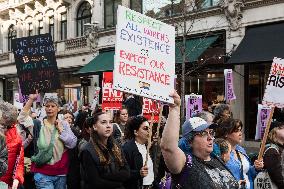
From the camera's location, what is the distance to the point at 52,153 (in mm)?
6117

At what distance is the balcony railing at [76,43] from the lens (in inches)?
973

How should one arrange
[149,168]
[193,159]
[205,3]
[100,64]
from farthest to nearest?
[100,64] < [205,3] < [149,168] < [193,159]

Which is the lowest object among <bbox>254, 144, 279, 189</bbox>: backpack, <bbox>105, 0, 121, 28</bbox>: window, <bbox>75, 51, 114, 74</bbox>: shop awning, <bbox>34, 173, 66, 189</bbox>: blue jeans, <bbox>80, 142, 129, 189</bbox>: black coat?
<bbox>34, 173, 66, 189</bbox>: blue jeans

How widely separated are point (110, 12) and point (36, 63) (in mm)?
14939

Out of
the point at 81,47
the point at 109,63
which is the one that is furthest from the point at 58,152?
Result: the point at 81,47

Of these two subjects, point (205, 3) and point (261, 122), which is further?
point (205, 3)

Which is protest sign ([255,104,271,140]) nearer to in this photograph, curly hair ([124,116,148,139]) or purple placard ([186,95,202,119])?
purple placard ([186,95,202,119])

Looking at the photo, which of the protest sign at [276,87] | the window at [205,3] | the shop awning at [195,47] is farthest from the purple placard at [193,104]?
the window at [205,3]

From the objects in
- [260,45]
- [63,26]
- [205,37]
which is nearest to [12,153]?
[260,45]

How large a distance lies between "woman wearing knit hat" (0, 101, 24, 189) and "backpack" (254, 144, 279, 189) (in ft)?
8.39

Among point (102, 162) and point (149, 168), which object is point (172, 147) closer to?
point (102, 162)

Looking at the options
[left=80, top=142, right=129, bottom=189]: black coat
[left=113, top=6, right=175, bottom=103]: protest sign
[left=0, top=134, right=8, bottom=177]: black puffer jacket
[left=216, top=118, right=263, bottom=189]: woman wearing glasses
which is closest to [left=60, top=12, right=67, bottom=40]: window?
[left=216, top=118, right=263, bottom=189]: woman wearing glasses

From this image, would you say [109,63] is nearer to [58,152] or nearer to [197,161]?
[58,152]

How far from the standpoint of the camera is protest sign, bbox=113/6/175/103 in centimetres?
389
